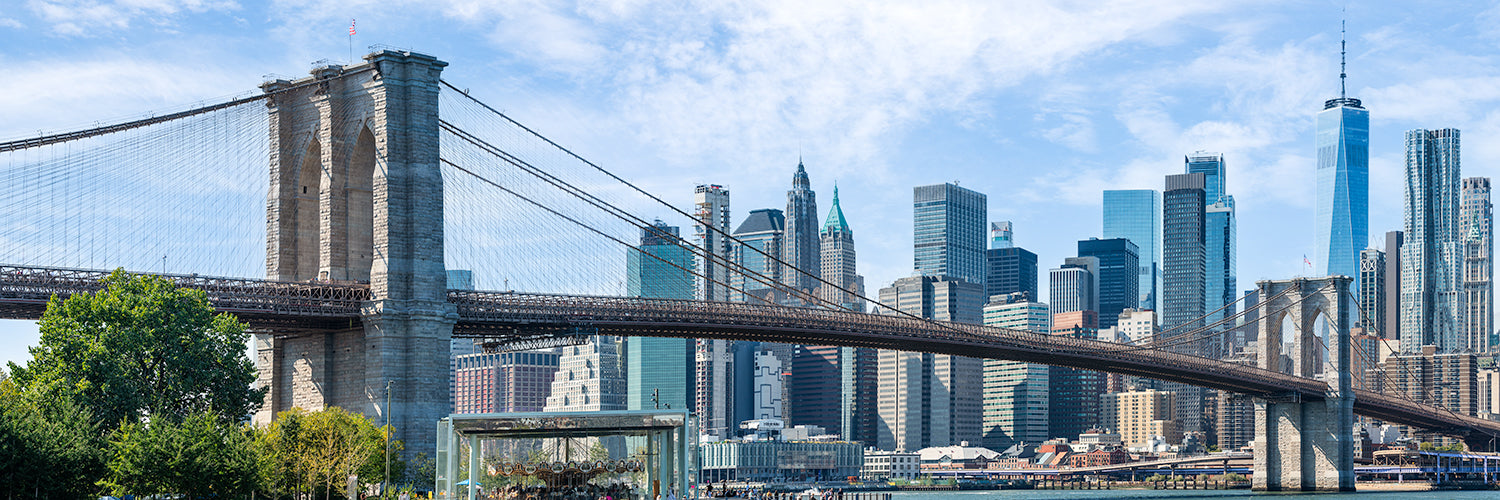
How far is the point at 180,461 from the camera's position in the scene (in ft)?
159

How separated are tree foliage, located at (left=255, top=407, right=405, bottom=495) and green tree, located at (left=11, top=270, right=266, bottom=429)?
7.55ft

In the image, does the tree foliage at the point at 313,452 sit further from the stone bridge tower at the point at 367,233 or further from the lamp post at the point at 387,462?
the stone bridge tower at the point at 367,233

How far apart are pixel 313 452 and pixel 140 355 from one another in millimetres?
6514

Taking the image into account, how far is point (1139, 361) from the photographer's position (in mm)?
101688

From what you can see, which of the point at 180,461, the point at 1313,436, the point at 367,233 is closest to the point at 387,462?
the point at 180,461

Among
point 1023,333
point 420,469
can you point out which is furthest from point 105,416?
point 1023,333

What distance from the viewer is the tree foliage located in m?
54.5

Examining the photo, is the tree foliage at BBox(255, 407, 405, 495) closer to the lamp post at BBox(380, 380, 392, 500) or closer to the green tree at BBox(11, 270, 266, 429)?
the lamp post at BBox(380, 380, 392, 500)

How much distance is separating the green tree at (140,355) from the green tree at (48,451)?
2579 millimetres

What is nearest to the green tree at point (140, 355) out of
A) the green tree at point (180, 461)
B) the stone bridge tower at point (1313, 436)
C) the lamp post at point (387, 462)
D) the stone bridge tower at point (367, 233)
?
the green tree at point (180, 461)

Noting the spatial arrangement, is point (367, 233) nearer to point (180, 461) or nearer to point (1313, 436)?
point (180, 461)

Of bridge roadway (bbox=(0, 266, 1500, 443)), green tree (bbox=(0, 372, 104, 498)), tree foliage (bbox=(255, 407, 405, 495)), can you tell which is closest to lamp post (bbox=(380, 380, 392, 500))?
tree foliage (bbox=(255, 407, 405, 495))

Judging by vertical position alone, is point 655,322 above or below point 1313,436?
above

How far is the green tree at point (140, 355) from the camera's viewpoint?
179 ft
